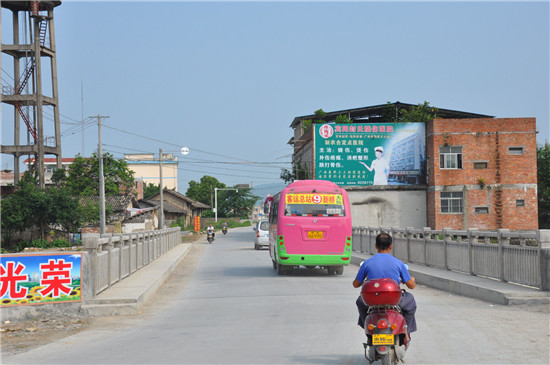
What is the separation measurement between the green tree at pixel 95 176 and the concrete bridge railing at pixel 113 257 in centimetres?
4276

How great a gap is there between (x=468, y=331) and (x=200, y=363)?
402 centimetres

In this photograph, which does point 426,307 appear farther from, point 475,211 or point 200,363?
point 475,211

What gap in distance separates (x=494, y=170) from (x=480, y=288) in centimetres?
3345

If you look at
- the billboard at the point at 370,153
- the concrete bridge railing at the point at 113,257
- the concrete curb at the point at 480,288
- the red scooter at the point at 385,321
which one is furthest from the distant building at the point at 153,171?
the red scooter at the point at 385,321

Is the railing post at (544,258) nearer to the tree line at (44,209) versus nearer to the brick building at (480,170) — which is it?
the brick building at (480,170)

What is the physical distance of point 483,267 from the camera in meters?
15.1

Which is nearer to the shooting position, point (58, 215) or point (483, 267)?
point (483, 267)

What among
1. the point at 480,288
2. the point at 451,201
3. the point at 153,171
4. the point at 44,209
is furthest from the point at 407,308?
the point at 153,171

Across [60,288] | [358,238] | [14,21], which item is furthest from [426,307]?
[14,21]

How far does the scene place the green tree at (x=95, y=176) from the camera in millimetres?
Result: 66500

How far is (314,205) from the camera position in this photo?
63.1 feet

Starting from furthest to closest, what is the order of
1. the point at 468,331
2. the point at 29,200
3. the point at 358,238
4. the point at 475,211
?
1. the point at 29,200
2. the point at 475,211
3. the point at 358,238
4. the point at 468,331

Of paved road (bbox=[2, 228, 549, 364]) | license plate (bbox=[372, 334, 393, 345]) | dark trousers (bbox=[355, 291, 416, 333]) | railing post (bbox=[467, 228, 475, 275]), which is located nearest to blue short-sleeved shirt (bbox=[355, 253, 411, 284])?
dark trousers (bbox=[355, 291, 416, 333])

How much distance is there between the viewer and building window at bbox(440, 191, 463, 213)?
4491 centimetres
